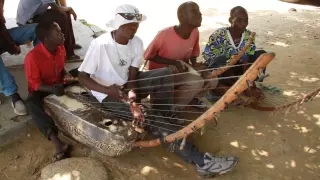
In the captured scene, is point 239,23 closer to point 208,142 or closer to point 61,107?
point 208,142

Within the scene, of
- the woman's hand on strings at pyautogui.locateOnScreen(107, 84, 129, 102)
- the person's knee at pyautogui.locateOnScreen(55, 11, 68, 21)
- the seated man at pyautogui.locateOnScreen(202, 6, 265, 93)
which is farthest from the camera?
the person's knee at pyautogui.locateOnScreen(55, 11, 68, 21)

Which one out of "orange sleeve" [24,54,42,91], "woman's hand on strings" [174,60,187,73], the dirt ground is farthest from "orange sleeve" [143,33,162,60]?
"orange sleeve" [24,54,42,91]

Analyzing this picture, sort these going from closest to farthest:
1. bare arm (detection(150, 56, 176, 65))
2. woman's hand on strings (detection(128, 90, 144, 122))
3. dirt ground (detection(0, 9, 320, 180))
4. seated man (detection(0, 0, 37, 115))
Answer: woman's hand on strings (detection(128, 90, 144, 122))
dirt ground (detection(0, 9, 320, 180))
seated man (detection(0, 0, 37, 115))
bare arm (detection(150, 56, 176, 65))

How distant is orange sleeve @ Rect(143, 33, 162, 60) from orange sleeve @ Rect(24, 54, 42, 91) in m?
1.05

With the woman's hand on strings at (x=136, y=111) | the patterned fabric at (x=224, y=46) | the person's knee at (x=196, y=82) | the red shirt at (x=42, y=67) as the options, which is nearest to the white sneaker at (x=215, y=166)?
the woman's hand on strings at (x=136, y=111)

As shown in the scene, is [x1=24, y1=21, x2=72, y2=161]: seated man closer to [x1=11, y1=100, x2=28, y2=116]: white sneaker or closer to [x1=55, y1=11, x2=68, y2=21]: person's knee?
[x1=11, y1=100, x2=28, y2=116]: white sneaker

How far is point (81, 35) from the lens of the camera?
179 inches

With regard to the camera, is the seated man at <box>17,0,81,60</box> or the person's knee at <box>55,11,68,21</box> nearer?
the seated man at <box>17,0,81,60</box>

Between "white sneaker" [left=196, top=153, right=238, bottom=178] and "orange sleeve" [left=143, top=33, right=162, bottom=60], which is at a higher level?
"orange sleeve" [left=143, top=33, right=162, bottom=60]

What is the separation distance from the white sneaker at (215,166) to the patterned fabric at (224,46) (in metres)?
1.31

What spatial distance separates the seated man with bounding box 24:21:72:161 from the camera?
103 inches

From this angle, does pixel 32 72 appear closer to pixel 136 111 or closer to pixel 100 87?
pixel 100 87

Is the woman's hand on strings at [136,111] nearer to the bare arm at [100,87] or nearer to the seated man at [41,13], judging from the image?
the bare arm at [100,87]

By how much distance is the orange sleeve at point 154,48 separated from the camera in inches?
119
